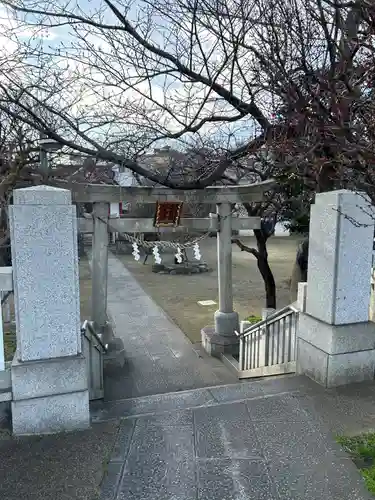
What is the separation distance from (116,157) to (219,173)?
169 centimetres

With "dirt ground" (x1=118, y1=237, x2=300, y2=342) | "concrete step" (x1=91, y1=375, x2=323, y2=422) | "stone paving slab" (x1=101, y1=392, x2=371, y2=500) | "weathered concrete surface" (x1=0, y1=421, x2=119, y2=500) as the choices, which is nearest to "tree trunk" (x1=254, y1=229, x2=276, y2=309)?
"dirt ground" (x1=118, y1=237, x2=300, y2=342)

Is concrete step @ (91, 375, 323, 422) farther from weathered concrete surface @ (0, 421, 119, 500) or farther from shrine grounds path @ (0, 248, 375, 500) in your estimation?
weathered concrete surface @ (0, 421, 119, 500)

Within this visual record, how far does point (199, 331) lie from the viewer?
10.1m

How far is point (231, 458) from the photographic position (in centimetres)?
280

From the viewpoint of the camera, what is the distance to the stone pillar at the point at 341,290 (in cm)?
382

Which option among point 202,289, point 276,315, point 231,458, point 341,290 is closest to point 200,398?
point 231,458

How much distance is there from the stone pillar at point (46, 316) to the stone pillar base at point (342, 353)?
7.86 ft

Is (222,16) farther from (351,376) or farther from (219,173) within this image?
(351,376)

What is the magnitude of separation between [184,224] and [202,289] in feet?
22.7

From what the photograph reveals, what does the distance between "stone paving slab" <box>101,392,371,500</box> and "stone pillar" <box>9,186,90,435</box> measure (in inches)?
22.4

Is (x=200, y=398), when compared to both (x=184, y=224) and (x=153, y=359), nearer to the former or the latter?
(x=153, y=359)

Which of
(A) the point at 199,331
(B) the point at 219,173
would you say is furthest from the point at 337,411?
(A) the point at 199,331

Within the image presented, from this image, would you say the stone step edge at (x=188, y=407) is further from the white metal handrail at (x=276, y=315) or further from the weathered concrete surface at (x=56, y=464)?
the white metal handrail at (x=276, y=315)

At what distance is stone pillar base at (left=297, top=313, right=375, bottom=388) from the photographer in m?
3.96
